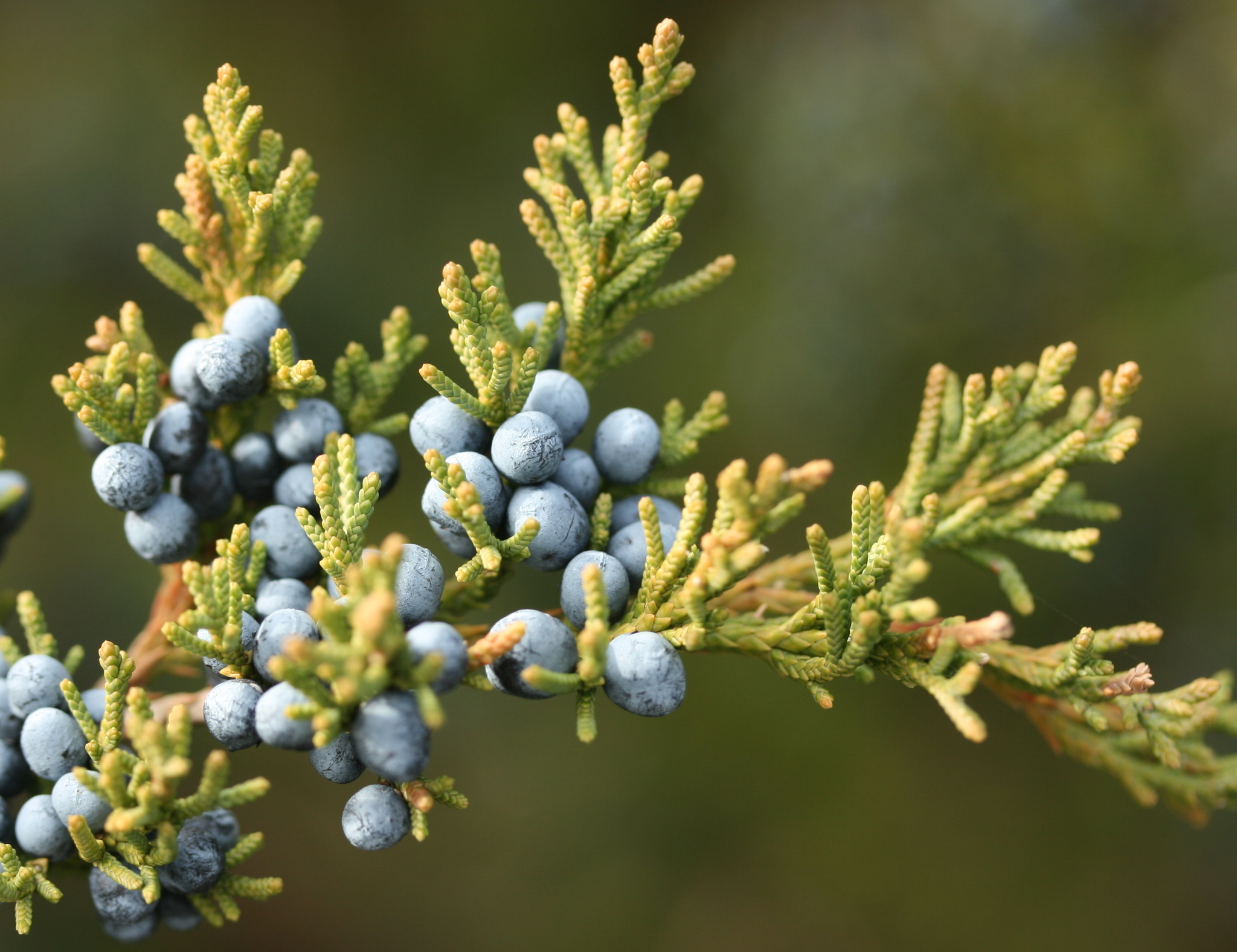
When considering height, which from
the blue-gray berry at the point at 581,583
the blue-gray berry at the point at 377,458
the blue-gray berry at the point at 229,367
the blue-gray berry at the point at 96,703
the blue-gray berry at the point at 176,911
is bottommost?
the blue-gray berry at the point at 176,911

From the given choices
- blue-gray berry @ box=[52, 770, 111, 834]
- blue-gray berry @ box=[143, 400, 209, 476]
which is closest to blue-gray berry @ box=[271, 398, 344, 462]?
blue-gray berry @ box=[143, 400, 209, 476]

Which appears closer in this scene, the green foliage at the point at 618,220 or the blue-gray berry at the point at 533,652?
the blue-gray berry at the point at 533,652

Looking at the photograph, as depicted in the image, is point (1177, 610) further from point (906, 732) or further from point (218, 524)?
point (218, 524)

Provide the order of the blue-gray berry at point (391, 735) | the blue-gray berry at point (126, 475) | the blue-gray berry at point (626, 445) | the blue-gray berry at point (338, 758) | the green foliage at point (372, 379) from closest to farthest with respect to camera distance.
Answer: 1. the blue-gray berry at point (391, 735)
2. the blue-gray berry at point (338, 758)
3. the blue-gray berry at point (126, 475)
4. the blue-gray berry at point (626, 445)
5. the green foliage at point (372, 379)

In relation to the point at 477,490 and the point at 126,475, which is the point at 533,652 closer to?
the point at 477,490

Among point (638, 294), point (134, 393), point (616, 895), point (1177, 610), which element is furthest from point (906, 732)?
point (134, 393)

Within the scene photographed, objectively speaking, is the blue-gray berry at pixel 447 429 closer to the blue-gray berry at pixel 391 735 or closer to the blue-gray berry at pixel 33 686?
the blue-gray berry at pixel 391 735

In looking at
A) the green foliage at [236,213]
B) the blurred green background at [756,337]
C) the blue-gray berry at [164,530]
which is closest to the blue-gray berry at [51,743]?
the blue-gray berry at [164,530]
